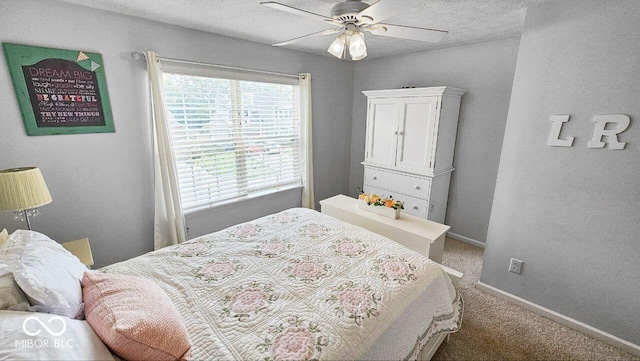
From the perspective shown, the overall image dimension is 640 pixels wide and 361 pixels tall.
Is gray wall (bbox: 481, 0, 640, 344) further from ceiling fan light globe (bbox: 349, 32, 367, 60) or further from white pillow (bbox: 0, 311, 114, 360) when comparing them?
white pillow (bbox: 0, 311, 114, 360)

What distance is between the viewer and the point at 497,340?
1779mm

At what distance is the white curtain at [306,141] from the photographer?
127 inches

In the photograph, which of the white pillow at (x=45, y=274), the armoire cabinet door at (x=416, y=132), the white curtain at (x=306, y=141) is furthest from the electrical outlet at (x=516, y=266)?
the white pillow at (x=45, y=274)

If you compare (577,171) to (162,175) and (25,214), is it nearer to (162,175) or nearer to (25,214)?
(162,175)

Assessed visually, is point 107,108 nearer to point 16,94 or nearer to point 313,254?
point 16,94

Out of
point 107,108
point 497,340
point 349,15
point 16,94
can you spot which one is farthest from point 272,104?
point 497,340

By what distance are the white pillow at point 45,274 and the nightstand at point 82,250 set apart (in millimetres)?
523

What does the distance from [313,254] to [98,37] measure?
226 cm

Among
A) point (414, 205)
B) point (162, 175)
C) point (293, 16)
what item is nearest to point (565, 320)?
point (414, 205)

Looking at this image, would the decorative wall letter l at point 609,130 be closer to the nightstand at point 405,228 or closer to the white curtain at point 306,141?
the nightstand at point 405,228

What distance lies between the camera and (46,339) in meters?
0.75

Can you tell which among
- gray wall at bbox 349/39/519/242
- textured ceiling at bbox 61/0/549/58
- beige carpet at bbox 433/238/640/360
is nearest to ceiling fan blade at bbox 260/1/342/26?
textured ceiling at bbox 61/0/549/58

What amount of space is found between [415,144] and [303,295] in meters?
2.24

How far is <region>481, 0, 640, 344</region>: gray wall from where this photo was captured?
1566 millimetres
